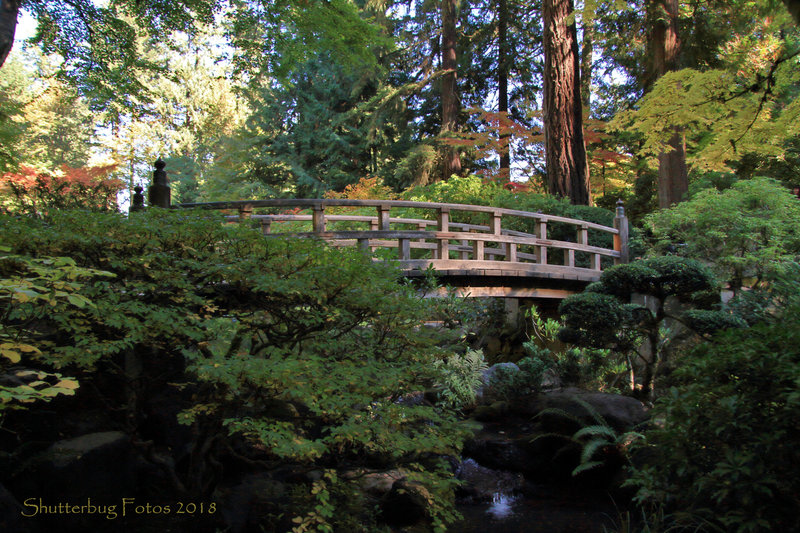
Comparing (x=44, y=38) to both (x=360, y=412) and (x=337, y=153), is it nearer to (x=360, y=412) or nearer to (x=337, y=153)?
(x=360, y=412)

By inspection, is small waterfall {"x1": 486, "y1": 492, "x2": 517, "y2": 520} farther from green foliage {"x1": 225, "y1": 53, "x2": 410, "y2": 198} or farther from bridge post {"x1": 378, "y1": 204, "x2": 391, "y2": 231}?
green foliage {"x1": 225, "y1": 53, "x2": 410, "y2": 198}

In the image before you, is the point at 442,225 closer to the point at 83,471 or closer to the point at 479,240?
the point at 479,240

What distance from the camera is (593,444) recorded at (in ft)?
18.7

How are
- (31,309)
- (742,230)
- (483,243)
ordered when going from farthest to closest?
(483,243) → (742,230) → (31,309)

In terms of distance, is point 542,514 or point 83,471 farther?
point 542,514

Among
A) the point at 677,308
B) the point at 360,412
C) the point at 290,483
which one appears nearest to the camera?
the point at 360,412

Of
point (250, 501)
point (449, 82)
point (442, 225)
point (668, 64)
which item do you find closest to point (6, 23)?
point (250, 501)

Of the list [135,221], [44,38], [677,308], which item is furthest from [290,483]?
[44,38]

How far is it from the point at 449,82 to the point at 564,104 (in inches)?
282

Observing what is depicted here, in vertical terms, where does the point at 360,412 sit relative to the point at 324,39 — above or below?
below

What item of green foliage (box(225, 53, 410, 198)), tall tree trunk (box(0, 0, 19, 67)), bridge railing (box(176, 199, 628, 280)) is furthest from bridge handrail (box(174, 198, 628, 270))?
green foliage (box(225, 53, 410, 198))

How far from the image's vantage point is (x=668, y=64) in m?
13.4

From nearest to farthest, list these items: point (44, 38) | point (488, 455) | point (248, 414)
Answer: point (248, 414), point (488, 455), point (44, 38)

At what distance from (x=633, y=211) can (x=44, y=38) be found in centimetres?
1786
